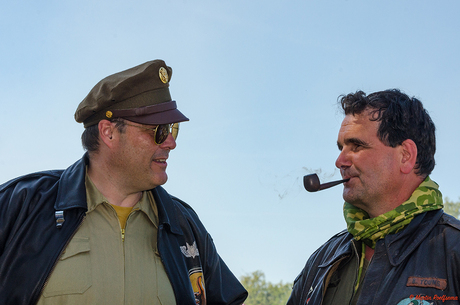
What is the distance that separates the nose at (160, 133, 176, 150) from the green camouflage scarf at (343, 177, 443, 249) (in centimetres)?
165

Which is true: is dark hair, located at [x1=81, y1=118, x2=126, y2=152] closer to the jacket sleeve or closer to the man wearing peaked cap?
the man wearing peaked cap

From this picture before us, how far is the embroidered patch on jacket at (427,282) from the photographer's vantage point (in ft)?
10.6

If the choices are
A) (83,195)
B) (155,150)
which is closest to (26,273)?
(83,195)

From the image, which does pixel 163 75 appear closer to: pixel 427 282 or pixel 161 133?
pixel 161 133

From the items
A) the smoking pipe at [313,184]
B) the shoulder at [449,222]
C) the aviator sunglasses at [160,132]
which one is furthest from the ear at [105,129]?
the shoulder at [449,222]

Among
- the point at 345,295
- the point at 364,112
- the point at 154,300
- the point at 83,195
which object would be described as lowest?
the point at 154,300

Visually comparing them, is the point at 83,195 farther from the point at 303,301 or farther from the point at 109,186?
the point at 303,301

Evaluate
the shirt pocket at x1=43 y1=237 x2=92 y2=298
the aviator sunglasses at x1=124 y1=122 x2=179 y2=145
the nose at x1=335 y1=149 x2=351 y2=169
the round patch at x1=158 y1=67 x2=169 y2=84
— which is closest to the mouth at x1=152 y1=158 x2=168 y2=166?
the aviator sunglasses at x1=124 y1=122 x2=179 y2=145

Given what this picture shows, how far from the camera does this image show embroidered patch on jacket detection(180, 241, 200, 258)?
395cm

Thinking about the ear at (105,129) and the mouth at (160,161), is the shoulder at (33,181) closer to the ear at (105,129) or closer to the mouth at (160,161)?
the ear at (105,129)

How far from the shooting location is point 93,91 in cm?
403

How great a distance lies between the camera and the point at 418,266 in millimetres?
3385

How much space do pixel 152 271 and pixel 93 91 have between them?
5.16 feet

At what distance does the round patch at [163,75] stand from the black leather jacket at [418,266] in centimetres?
212
